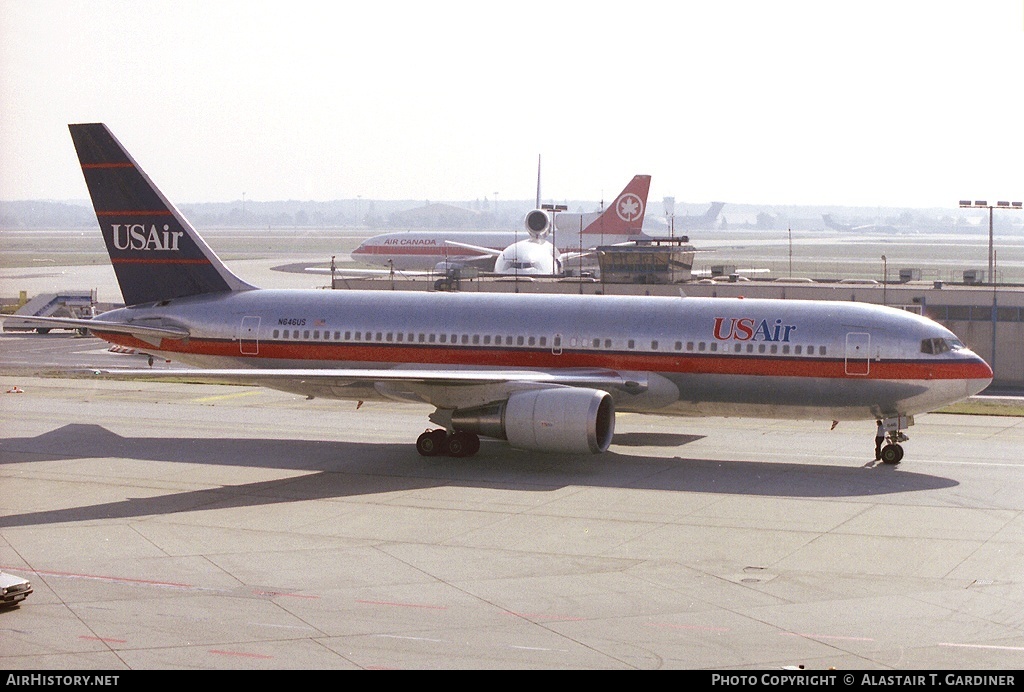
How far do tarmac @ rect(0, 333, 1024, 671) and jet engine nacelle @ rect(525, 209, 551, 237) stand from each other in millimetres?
76297

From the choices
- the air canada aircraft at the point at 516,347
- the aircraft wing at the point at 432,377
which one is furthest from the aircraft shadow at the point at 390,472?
the aircraft wing at the point at 432,377

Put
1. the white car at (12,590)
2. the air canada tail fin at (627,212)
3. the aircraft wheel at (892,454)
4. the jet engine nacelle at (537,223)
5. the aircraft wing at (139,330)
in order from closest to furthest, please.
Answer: the white car at (12,590)
the aircraft wheel at (892,454)
the aircraft wing at (139,330)
the jet engine nacelle at (537,223)
the air canada tail fin at (627,212)

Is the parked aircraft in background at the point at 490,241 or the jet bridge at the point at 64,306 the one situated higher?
the parked aircraft in background at the point at 490,241

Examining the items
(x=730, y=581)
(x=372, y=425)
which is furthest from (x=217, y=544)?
(x=372, y=425)

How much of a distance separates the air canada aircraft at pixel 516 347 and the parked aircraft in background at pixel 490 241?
237 ft

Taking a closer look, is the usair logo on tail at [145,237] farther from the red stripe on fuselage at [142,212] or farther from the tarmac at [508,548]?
the tarmac at [508,548]

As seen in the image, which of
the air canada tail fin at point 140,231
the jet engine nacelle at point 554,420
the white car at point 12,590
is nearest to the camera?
the white car at point 12,590

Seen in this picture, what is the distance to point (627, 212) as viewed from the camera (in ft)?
413

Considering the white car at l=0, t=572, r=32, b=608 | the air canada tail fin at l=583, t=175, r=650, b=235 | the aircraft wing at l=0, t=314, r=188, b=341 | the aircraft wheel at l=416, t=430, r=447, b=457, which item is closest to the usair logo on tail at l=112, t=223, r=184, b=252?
the aircraft wing at l=0, t=314, r=188, b=341

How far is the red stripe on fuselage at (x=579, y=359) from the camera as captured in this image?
29.9 m

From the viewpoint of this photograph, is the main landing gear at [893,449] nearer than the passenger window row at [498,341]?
Yes

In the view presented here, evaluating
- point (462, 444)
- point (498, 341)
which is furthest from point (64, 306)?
point (462, 444)

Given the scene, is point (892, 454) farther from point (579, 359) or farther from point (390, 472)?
point (390, 472)

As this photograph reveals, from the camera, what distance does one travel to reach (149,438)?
115 ft
